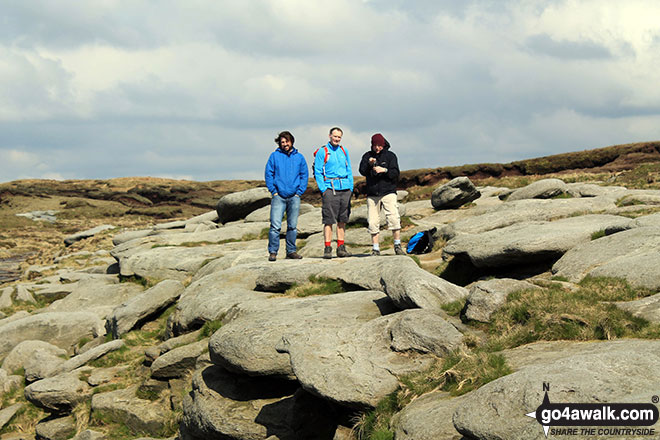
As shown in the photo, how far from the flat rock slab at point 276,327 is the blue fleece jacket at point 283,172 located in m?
5.93

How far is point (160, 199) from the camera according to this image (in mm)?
124250

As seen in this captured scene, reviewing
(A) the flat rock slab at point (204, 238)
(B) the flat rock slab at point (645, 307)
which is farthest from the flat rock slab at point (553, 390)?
(A) the flat rock slab at point (204, 238)

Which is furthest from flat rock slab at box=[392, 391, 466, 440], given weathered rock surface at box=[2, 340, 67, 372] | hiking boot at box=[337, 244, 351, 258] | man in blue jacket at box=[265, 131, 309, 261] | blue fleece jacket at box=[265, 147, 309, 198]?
weathered rock surface at box=[2, 340, 67, 372]

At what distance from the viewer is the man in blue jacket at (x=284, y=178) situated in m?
16.8

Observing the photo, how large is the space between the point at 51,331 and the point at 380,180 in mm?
12064

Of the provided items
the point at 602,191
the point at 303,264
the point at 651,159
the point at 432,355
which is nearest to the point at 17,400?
the point at 303,264

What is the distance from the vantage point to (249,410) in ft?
32.6

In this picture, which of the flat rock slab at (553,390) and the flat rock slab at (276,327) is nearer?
the flat rock slab at (553,390)

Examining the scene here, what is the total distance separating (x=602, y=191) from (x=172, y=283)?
849 inches

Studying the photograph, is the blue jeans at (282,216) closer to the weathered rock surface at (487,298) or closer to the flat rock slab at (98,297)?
the flat rock slab at (98,297)

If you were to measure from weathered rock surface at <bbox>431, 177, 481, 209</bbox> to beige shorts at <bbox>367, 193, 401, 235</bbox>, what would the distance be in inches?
529

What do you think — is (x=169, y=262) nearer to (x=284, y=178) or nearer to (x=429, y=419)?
(x=284, y=178)

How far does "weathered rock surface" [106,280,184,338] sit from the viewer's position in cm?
1675

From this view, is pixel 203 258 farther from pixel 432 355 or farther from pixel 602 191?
pixel 602 191
